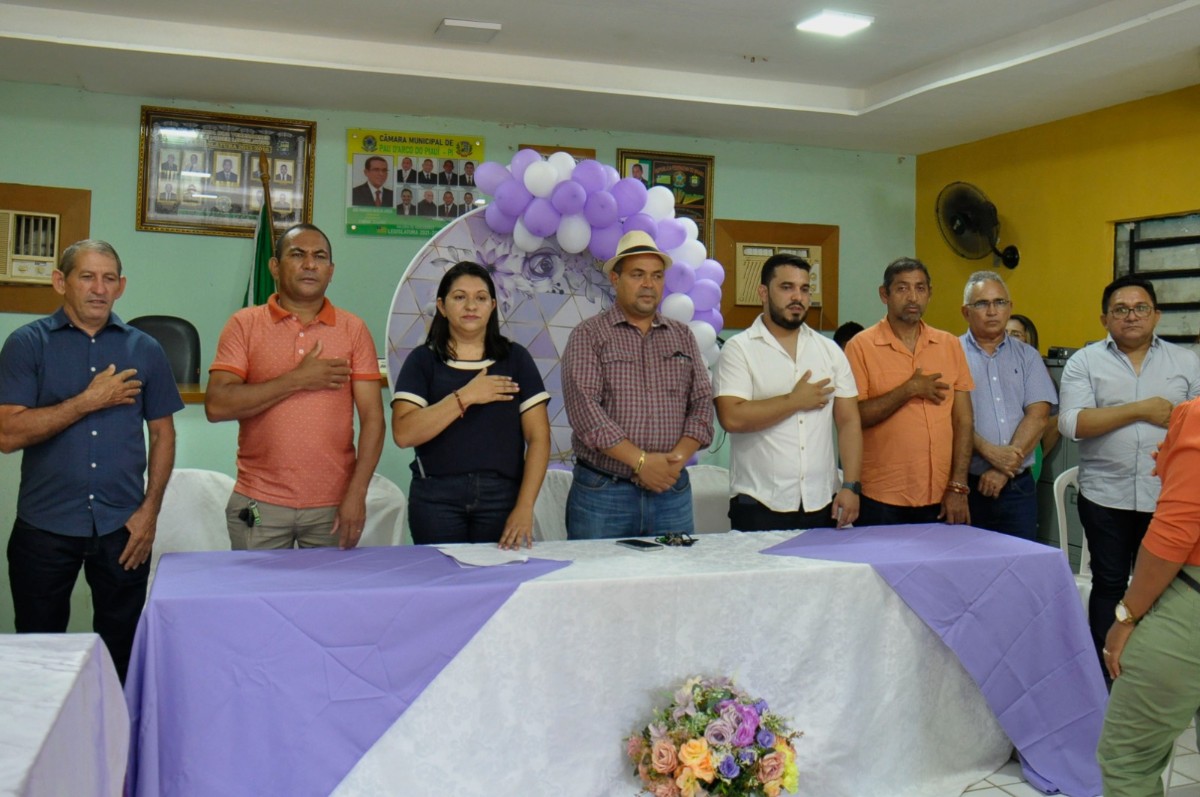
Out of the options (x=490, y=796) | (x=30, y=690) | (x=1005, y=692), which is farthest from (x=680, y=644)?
(x=30, y=690)

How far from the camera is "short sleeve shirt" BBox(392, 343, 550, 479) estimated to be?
269cm

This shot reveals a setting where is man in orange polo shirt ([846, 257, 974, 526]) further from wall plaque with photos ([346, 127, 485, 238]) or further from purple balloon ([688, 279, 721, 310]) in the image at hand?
wall plaque with photos ([346, 127, 485, 238])

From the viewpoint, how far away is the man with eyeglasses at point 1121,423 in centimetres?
330

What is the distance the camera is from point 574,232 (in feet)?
13.9

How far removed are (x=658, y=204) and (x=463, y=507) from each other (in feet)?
7.26

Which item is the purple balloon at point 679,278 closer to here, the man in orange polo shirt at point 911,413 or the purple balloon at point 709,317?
the purple balloon at point 709,317

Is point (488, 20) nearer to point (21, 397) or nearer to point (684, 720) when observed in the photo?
point (21, 397)

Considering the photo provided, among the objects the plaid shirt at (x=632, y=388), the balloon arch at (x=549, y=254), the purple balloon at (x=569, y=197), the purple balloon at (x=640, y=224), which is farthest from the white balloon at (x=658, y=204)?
the plaid shirt at (x=632, y=388)

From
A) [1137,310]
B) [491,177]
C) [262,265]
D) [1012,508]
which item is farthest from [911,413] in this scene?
[262,265]

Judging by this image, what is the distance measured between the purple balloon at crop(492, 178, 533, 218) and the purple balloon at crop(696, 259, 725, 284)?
2.71 feet

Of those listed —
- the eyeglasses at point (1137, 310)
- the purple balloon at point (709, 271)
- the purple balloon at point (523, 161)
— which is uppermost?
the purple balloon at point (523, 161)

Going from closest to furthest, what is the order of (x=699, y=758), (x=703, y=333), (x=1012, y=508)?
1. (x=699, y=758)
2. (x=1012, y=508)
3. (x=703, y=333)

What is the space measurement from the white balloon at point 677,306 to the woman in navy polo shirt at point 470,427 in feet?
5.21

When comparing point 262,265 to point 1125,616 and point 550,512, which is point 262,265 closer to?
point 550,512
